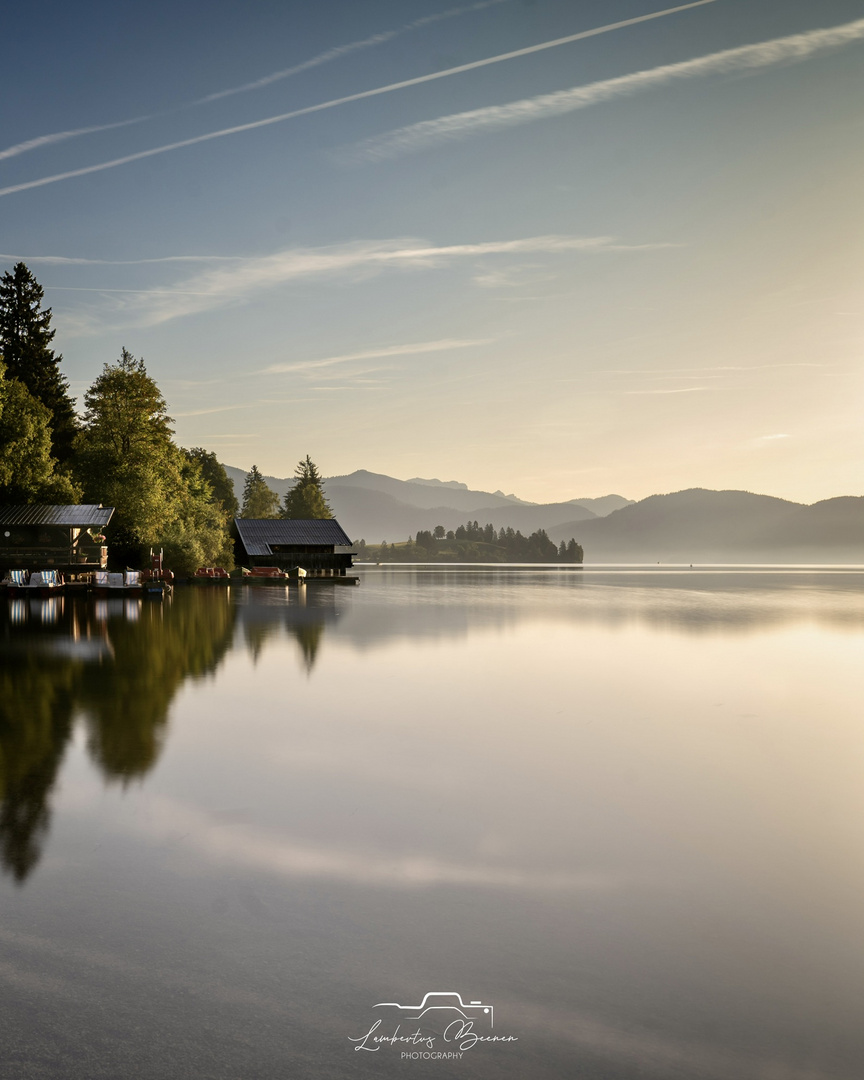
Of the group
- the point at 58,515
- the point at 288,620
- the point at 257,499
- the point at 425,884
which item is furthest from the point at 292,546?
the point at 425,884

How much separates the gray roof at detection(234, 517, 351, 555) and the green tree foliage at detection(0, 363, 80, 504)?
24.7 metres

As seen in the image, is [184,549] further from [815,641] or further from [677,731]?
[677,731]

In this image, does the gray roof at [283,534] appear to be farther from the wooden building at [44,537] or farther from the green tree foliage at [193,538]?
the wooden building at [44,537]

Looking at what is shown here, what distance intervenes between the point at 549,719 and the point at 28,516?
52881 mm

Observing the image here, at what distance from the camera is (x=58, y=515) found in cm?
5703

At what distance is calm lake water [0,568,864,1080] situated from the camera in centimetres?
417

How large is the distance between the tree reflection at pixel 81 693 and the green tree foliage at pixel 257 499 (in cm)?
11538

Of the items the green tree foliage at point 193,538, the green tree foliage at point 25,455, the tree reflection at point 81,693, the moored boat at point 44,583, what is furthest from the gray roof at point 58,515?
the tree reflection at point 81,693

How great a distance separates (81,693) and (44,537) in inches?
1854

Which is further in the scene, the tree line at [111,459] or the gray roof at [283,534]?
the gray roof at [283,534]

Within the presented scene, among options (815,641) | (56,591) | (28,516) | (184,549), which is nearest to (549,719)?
(815,641)

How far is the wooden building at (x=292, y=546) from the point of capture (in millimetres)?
84312

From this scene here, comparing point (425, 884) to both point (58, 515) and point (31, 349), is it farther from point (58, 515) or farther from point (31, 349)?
point (31, 349)

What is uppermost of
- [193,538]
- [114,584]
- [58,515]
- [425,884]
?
[58,515]
